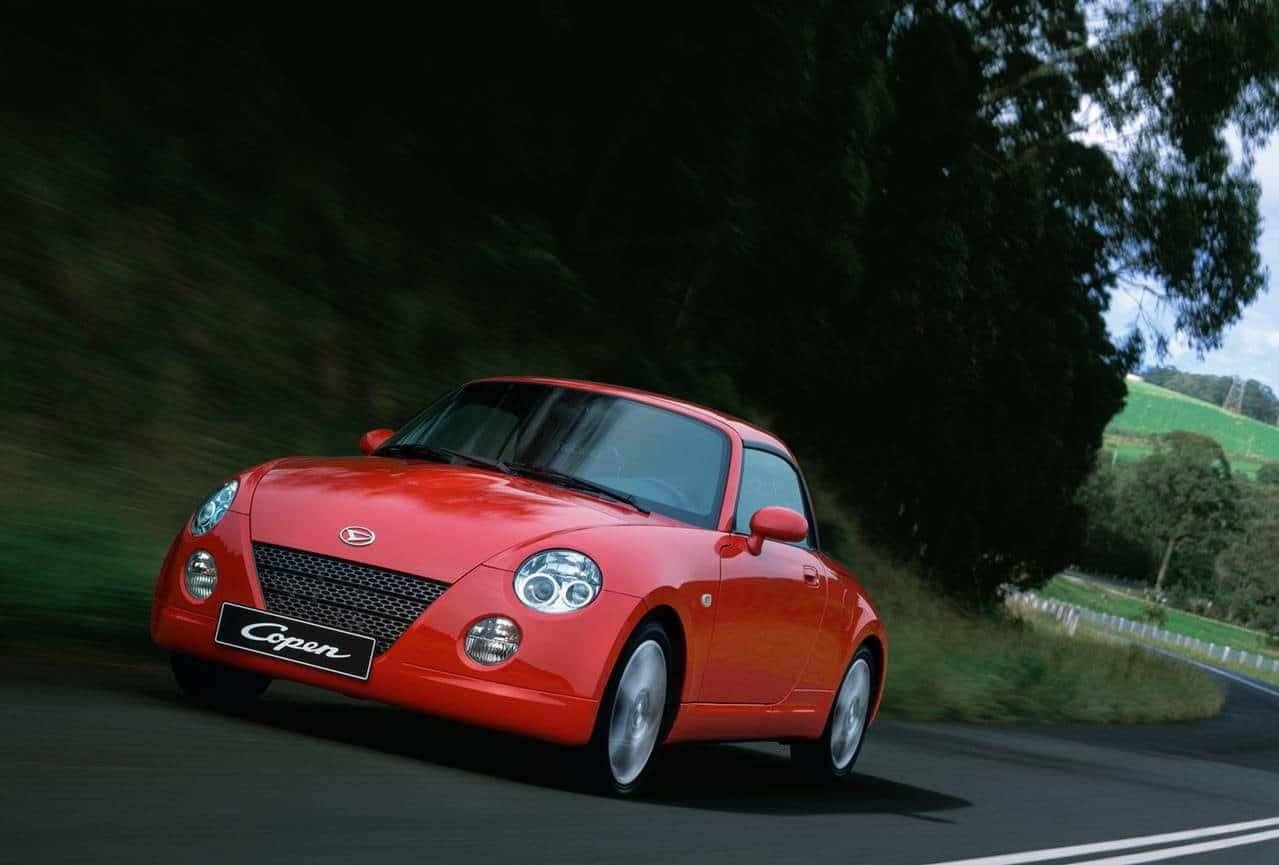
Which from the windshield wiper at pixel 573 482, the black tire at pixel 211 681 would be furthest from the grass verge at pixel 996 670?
the black tire at pixel 211 681

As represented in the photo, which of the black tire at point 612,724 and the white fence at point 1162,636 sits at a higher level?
the black tire at point 612,724

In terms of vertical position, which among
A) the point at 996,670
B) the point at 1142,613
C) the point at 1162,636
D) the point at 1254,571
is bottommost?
the point at 1162,636

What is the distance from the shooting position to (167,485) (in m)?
13.3

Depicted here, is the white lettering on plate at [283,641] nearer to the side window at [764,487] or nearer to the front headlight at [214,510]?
the front headlight at [214,510]

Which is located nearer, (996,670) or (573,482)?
(573,482)

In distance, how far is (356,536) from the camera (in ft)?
23.1

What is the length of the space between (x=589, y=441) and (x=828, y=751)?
8.36 ft

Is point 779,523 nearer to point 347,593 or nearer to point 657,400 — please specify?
point 657,400

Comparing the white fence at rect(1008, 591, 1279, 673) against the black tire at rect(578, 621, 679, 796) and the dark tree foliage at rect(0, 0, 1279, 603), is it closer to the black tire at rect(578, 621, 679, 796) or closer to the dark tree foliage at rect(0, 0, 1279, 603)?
the dark tree foliage at rect(0, 0, 1279, 603)

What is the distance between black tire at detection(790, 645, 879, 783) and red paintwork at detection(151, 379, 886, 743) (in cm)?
149

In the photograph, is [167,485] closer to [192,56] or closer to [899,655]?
[192,56]

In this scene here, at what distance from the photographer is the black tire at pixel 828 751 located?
385 inches

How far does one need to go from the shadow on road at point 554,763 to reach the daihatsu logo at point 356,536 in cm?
102

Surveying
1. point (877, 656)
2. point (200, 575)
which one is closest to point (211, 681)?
point (200, 575)
